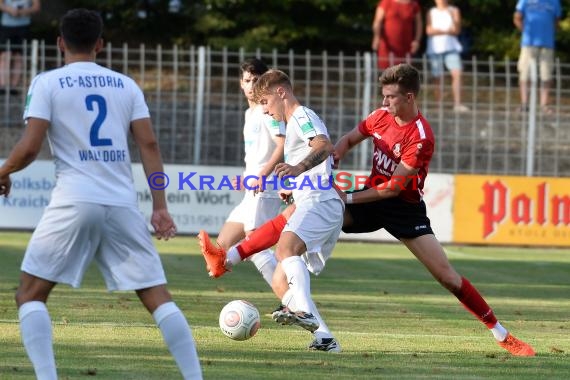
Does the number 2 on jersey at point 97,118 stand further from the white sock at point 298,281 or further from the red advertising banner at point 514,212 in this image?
the red advertising banner at point 514,212

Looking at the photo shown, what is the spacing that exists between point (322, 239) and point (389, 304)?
123 inches

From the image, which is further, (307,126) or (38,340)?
(307,126)

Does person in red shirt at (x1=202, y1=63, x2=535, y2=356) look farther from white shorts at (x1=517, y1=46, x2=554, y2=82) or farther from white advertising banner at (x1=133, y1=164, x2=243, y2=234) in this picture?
white shorts at (x1=517, y1=46, x2=554, y2=82)

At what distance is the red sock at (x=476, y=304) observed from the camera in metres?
9.50

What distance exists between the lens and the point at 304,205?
30.7 ft

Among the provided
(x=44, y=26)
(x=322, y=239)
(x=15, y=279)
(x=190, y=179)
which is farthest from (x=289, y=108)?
(x=44, y=26)

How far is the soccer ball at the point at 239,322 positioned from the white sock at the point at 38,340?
2.53 metres

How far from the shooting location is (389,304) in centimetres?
1230

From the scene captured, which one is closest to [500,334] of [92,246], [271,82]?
[271,82]

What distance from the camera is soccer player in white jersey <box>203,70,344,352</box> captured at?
9.09 meters

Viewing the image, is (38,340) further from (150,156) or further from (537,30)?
(537,30)

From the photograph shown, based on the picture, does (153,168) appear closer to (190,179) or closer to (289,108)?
(289,108)

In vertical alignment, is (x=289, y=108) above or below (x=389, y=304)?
above

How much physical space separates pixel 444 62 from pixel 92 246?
15.8m
